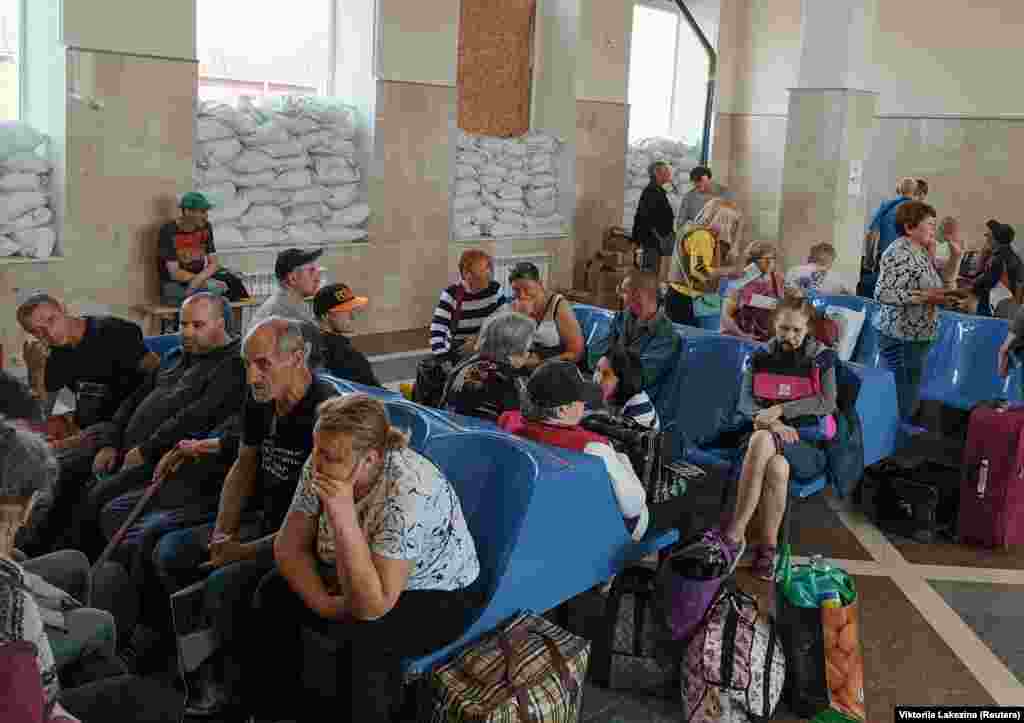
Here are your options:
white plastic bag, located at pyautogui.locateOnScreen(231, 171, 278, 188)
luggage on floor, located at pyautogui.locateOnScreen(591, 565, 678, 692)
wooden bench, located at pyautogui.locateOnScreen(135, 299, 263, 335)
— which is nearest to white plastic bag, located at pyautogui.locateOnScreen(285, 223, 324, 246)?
white plastic bag, located at pyautogui.locateOnScreen(231, 171, 278, 188)

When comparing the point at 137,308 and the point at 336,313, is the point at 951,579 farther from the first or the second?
the point at 137,308

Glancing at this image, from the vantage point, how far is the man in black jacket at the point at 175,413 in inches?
177

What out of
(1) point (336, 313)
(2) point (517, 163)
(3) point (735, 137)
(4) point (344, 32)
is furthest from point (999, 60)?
(1) point (336, 313)

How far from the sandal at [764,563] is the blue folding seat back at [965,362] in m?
2.57

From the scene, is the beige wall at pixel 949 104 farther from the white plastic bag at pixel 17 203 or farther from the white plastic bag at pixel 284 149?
the white plastic bag at pixel 17 203

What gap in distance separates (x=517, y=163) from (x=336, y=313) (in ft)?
24.7

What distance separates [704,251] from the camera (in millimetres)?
7699

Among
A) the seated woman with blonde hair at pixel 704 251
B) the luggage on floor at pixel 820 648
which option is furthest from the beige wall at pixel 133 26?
the luggage on floor at pixel 820 648

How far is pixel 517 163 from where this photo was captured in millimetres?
12227

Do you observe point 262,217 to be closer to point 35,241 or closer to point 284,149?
point 284,149

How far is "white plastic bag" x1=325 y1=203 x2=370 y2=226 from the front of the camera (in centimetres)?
1037

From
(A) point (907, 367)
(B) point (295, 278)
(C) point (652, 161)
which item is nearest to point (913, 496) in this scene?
(A) point (907, 367)

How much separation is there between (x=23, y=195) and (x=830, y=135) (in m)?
7.14

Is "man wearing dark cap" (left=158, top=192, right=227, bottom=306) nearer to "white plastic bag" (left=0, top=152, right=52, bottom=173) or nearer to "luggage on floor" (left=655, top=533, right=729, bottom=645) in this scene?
"white plastic bag" (left=0, top=152, right=52, bottom=173)
